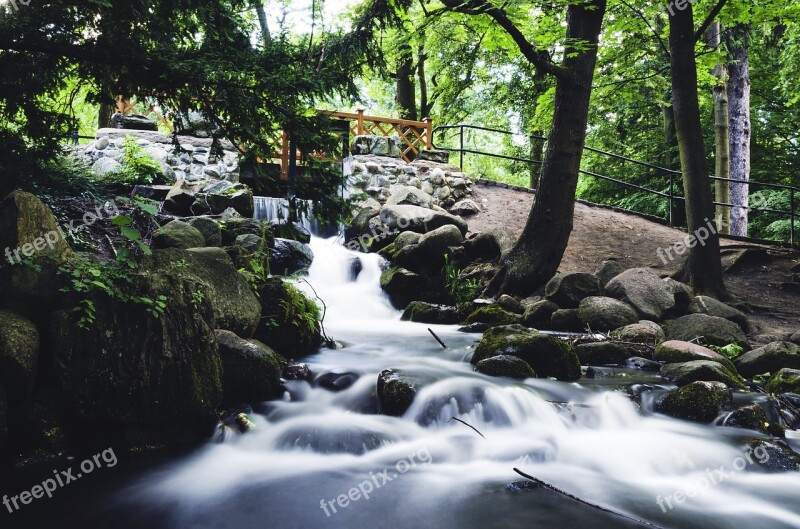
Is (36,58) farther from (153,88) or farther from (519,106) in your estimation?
(519,106)

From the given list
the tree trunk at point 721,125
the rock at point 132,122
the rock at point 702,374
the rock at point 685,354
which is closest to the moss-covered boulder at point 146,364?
the rock at point 702,374

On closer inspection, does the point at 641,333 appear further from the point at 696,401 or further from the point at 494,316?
the point at 696,401

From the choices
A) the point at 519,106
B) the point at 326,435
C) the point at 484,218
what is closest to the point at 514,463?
the point at 326,435

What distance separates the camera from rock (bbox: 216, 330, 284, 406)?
4.31 metres

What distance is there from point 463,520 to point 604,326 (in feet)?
14.5

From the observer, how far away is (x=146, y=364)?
360 centimetres

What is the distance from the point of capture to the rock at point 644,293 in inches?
280

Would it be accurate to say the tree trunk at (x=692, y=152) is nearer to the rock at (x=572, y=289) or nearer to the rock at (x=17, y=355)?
the rock at (x=572, y=289)

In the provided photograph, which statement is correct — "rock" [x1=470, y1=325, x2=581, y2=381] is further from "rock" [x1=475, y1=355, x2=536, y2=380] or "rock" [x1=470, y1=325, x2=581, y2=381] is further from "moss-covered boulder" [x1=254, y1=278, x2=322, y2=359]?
"moss-covered boulder" [x1=254, y1=278, x2=322, y2=359]

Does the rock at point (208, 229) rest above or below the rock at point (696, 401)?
above

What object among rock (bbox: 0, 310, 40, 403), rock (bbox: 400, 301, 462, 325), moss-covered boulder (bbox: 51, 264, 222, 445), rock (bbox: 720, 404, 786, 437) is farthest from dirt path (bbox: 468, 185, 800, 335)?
rock (bbox: 0, 310, 40, 403)

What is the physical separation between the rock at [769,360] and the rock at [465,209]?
755cm

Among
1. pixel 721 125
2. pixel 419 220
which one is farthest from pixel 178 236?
pixel 721 125

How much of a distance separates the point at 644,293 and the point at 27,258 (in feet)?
22.8
